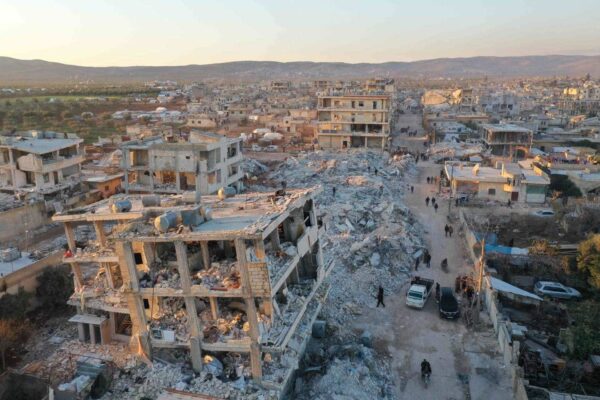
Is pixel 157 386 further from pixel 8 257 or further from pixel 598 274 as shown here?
pixel 598 274

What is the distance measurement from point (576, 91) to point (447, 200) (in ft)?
280

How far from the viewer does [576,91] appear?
101062mm

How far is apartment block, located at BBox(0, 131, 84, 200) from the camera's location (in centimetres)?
3094

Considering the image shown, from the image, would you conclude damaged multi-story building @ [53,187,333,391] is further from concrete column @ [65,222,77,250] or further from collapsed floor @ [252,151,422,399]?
collapsed floor @ [252,151,422,399]

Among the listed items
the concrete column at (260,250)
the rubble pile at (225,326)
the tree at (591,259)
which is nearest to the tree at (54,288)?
the rubble pile at (225,326)

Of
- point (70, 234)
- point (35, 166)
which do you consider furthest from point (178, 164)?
point (70, 234)

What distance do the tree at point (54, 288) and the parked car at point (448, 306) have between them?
46.1 feet

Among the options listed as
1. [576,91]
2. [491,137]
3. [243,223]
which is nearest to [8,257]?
[243,223]

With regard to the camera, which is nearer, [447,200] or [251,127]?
[447,200]

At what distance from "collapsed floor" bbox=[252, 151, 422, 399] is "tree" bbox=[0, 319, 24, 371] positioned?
8.87 metres

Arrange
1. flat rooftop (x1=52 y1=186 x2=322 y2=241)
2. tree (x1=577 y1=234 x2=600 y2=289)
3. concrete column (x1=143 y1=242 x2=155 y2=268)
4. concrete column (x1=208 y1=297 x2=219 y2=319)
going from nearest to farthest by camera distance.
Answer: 1. flat rooftop (x1=52 y1=186 x2=322 y2=241)
2. concrete column (x1=208 y1=297 x2=219 y2=319)
3. concrete column (x1=143 y1=242 x2=155 y2=268)
4. tree (x1=577 y1=234 x2=600 y2=289)

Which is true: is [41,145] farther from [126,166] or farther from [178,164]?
[178,164]

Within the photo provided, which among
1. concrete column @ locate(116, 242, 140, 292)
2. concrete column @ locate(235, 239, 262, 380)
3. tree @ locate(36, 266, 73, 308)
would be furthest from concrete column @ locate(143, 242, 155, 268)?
tree @ locate(36, 266, 73, 308)

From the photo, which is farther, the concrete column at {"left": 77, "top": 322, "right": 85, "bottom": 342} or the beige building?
the beige building
